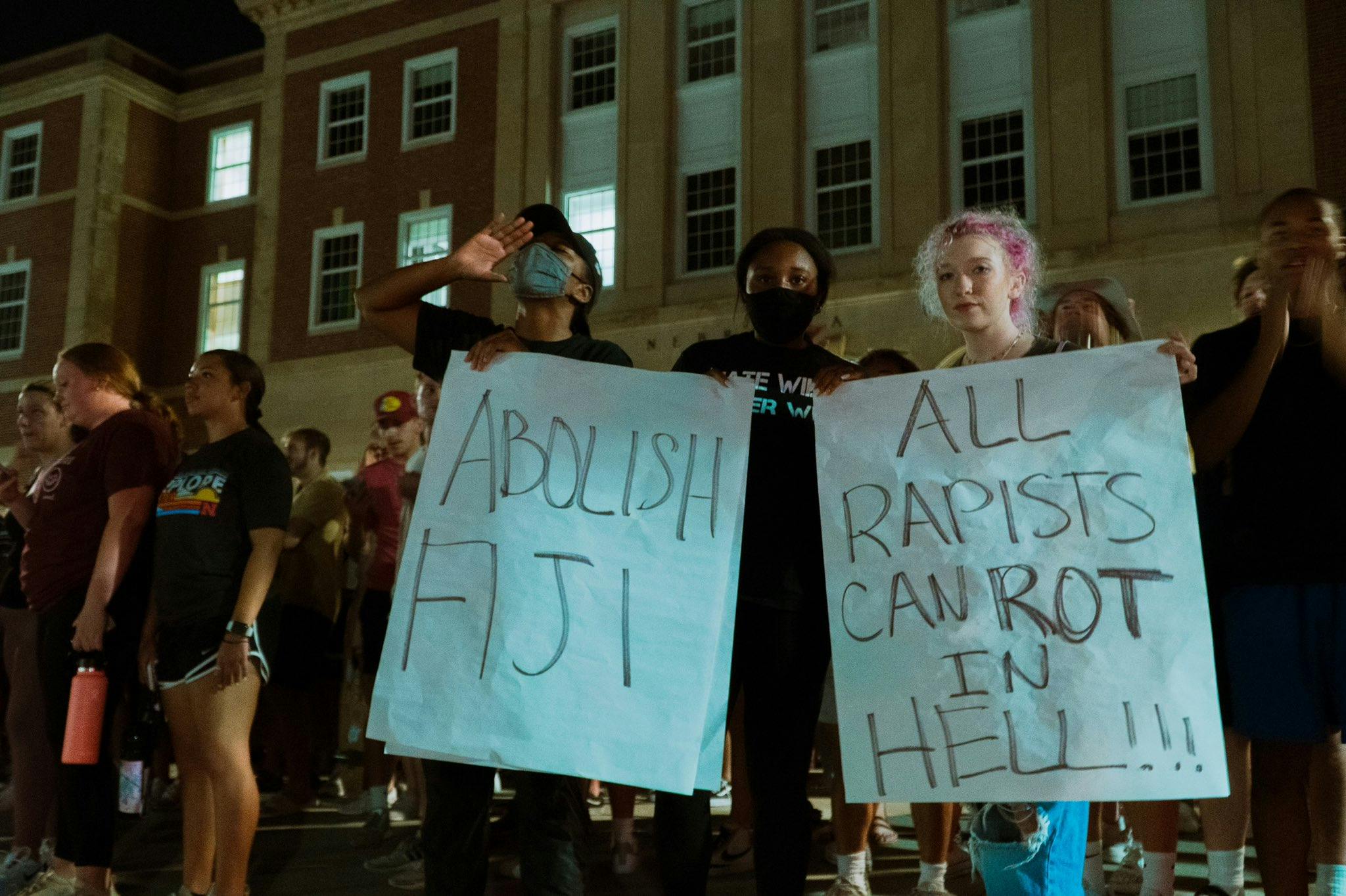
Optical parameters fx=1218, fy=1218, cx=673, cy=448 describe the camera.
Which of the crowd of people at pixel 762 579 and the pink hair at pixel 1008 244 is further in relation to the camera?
the pink hair at pixel 1008 244

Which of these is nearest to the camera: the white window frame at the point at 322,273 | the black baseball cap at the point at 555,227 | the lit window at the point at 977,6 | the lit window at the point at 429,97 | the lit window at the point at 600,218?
the black baseball cap at the point at 555,227

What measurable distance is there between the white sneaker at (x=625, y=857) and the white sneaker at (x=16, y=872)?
207 cm

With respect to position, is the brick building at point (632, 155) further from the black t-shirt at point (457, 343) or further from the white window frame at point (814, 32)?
the black t-shirt at point (457, 343)

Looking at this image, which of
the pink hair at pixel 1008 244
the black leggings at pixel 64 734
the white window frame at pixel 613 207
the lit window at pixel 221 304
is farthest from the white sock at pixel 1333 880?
the lit window at pixel 221 304

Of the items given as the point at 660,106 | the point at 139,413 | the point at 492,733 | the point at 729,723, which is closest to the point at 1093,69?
the point at 660,106

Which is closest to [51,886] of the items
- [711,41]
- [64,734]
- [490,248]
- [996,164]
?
[64,734]

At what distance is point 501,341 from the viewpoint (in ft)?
9.92

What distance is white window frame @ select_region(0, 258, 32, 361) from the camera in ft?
80.9

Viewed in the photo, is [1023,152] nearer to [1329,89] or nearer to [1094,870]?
[1329,89]

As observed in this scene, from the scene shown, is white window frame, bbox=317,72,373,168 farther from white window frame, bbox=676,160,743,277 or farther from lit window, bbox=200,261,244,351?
white window frame, bbox=676,160,743,277

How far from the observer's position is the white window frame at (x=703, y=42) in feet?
61.3

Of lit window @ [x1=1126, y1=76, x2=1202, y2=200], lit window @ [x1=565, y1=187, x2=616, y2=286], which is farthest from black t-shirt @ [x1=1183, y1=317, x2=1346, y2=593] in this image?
lit window @ [x1=565, y1=187, x2=616, y2=286]

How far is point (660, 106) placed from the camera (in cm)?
1897

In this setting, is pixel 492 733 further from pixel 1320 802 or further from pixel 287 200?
pixel 287 200
